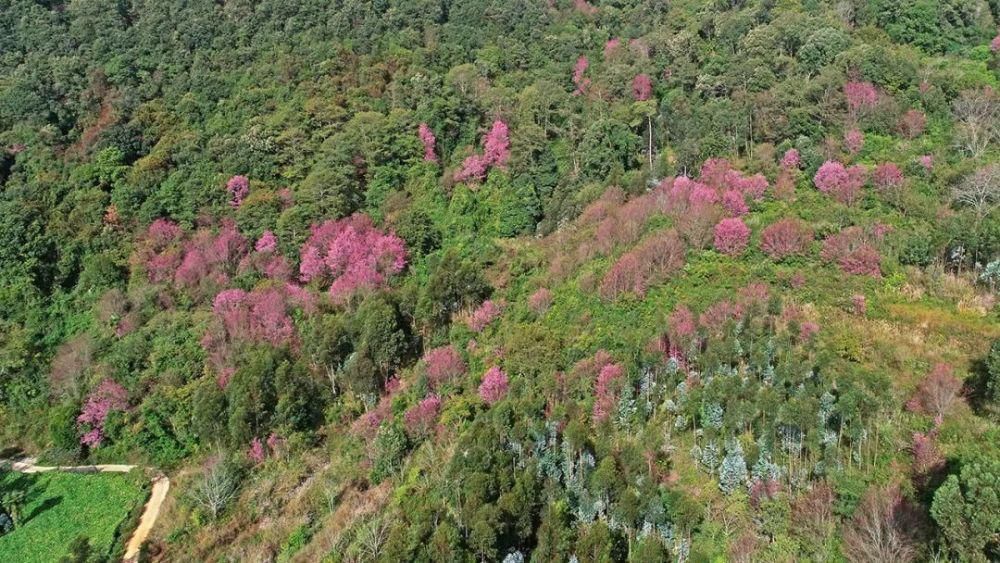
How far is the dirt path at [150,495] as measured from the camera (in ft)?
85.9

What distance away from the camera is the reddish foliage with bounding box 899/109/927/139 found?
35438mm

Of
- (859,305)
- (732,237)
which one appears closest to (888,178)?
(732,237)

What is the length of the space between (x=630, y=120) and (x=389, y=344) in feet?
67.8

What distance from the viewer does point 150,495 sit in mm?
28656

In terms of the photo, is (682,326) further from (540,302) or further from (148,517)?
(148,517)

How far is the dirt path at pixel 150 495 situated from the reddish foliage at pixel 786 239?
2728 cm

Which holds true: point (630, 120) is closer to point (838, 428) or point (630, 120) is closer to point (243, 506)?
point (838, 428)

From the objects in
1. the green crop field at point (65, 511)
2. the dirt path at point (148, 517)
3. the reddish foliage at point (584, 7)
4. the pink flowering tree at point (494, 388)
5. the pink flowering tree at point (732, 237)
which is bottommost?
the dirt path at point (148, 517)

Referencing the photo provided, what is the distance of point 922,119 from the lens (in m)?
35.7

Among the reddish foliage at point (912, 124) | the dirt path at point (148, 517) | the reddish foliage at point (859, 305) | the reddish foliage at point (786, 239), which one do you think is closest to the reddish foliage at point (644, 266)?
the reddish foliage at point (786, 239)

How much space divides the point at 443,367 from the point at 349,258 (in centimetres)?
980

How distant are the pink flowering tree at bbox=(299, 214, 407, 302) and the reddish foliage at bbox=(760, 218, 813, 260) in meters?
17.8

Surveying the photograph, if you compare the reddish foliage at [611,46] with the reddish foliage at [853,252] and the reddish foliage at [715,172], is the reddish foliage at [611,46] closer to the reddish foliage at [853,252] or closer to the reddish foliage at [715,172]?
the reddish foliage at [715,172]

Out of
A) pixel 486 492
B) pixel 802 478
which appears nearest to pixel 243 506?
pixel 486 492
